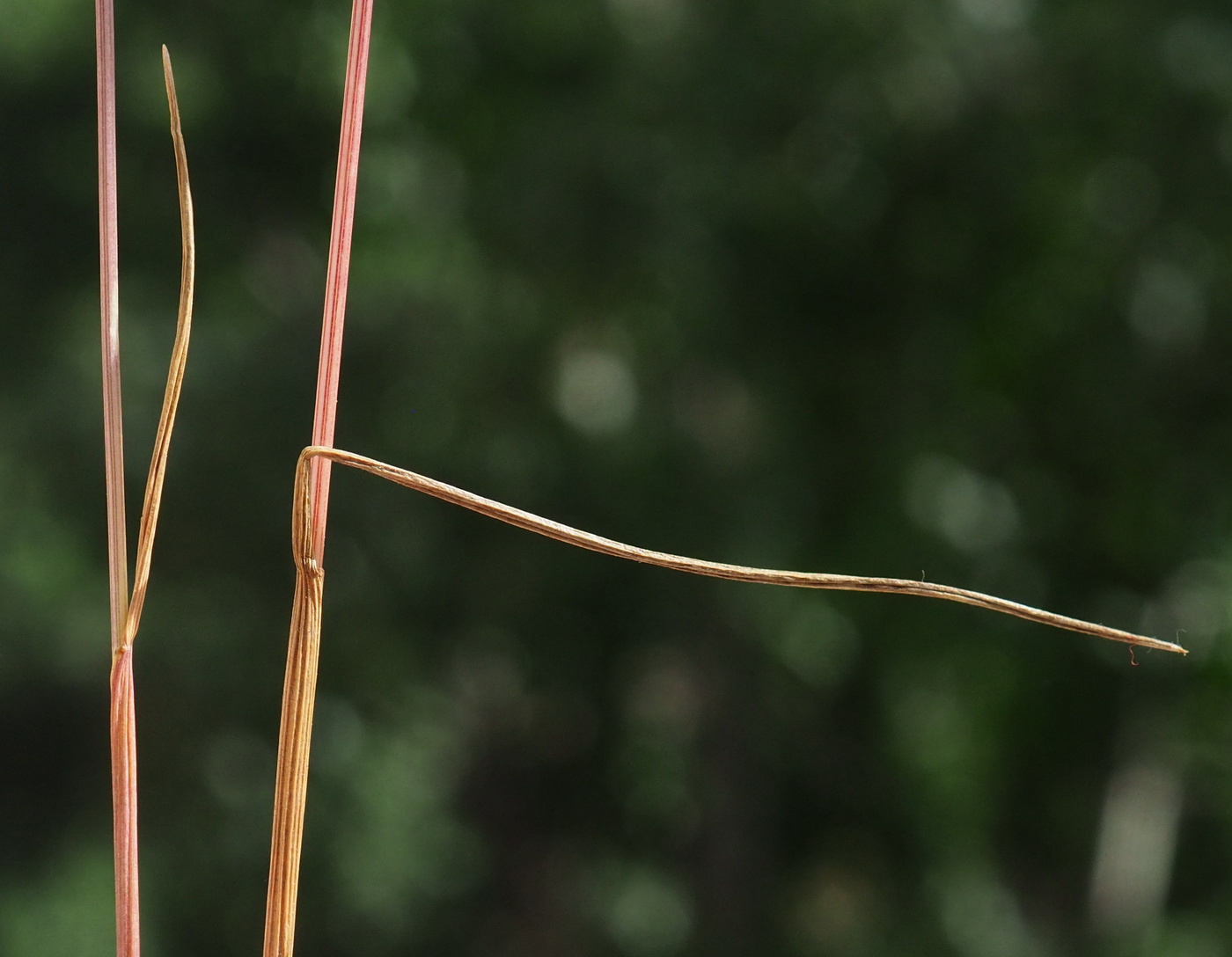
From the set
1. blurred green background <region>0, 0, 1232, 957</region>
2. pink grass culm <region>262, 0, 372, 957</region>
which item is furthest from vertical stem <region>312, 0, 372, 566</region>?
blurred green background <region>0, 0, 1232, 957</region>

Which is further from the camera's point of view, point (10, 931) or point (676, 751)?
point (676, 751)

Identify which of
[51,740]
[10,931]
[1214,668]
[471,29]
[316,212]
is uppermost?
[471,29]

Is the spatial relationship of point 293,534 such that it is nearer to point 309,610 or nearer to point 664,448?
point 309,610

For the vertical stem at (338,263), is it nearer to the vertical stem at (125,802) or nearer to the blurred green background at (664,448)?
the vertical stem at (125,802)

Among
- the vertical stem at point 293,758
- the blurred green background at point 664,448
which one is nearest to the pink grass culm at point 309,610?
the vertical stem at point 293,758

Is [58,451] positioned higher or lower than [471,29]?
lower

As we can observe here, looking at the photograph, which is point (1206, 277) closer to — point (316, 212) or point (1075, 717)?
point (1075, 717)

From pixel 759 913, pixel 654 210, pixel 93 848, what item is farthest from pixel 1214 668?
pixel 93 848
